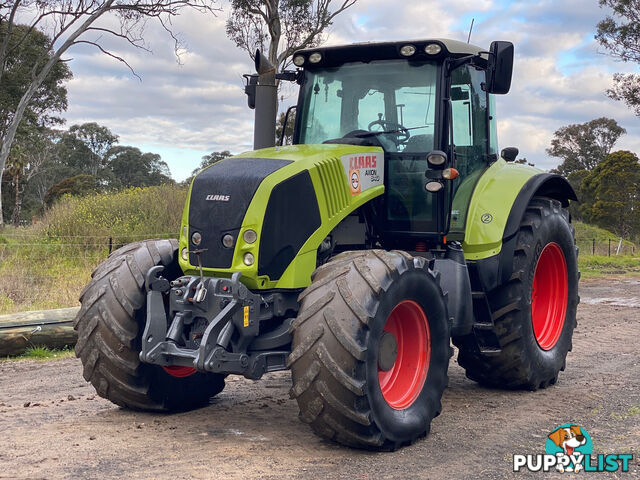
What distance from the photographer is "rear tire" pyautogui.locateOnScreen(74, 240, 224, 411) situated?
541 centimetres

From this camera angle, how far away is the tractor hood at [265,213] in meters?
5.09

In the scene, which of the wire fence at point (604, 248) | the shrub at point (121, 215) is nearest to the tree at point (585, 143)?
the wire fence at point (604, 248)

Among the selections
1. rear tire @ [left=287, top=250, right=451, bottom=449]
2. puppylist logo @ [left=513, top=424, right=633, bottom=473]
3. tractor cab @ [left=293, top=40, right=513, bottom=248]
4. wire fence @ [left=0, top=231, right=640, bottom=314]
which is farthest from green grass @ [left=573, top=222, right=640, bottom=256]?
rear tire @ [left=287, top=250, right=451, bottom=449]

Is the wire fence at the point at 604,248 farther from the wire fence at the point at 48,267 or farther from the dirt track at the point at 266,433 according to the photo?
the dirt track at the point at 266,433

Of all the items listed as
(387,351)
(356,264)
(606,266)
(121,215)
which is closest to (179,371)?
(387,351)

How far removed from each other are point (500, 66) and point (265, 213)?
7.39 feet

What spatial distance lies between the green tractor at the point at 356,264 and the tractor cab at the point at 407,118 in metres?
0.02

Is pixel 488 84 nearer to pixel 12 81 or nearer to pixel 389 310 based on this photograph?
pixel 389 310

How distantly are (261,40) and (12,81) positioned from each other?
35.6 feet

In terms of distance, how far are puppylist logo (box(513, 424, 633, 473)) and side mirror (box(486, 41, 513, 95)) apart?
2.63m

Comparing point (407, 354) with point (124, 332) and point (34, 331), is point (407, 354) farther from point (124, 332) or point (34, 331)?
point (34, 331)

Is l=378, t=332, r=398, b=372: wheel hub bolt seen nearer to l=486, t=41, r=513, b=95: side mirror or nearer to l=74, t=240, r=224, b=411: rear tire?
l=74, t=240, r=224, b=411: rear tire

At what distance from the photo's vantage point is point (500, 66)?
234 inches

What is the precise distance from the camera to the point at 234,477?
425 centimetres
